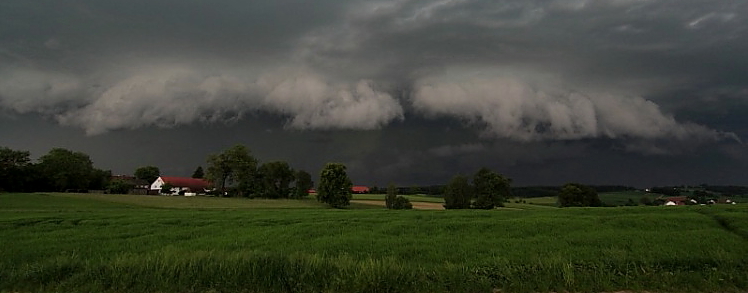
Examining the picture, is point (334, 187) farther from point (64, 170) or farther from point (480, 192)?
point (64, 170)

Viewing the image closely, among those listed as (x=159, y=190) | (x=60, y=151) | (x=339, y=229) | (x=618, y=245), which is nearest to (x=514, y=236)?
(x=618, y=245)

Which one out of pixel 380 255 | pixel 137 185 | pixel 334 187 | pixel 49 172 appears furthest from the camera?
pixel 137 185

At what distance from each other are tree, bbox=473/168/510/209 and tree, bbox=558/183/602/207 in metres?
11.3

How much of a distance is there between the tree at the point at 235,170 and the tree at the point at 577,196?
62.3 meters

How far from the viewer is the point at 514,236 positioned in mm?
18453

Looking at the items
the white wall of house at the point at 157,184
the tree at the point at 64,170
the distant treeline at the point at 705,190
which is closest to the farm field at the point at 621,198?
the distant treeline at the point at 705,190

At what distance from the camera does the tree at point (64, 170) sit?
9756cm

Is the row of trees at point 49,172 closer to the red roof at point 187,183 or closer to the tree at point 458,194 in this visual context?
the red roof at point 187,183

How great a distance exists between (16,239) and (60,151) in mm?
105224

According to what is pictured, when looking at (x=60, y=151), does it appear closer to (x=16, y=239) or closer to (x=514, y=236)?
(x=16, y=239)

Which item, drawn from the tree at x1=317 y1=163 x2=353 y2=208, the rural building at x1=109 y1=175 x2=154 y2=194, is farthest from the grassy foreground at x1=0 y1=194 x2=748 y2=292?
the rural building at x1=109 y1=175 x2=154 y2=194

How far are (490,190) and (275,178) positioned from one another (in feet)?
151

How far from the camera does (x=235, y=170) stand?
316 ft

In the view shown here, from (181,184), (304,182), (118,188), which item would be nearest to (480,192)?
(304,182)
